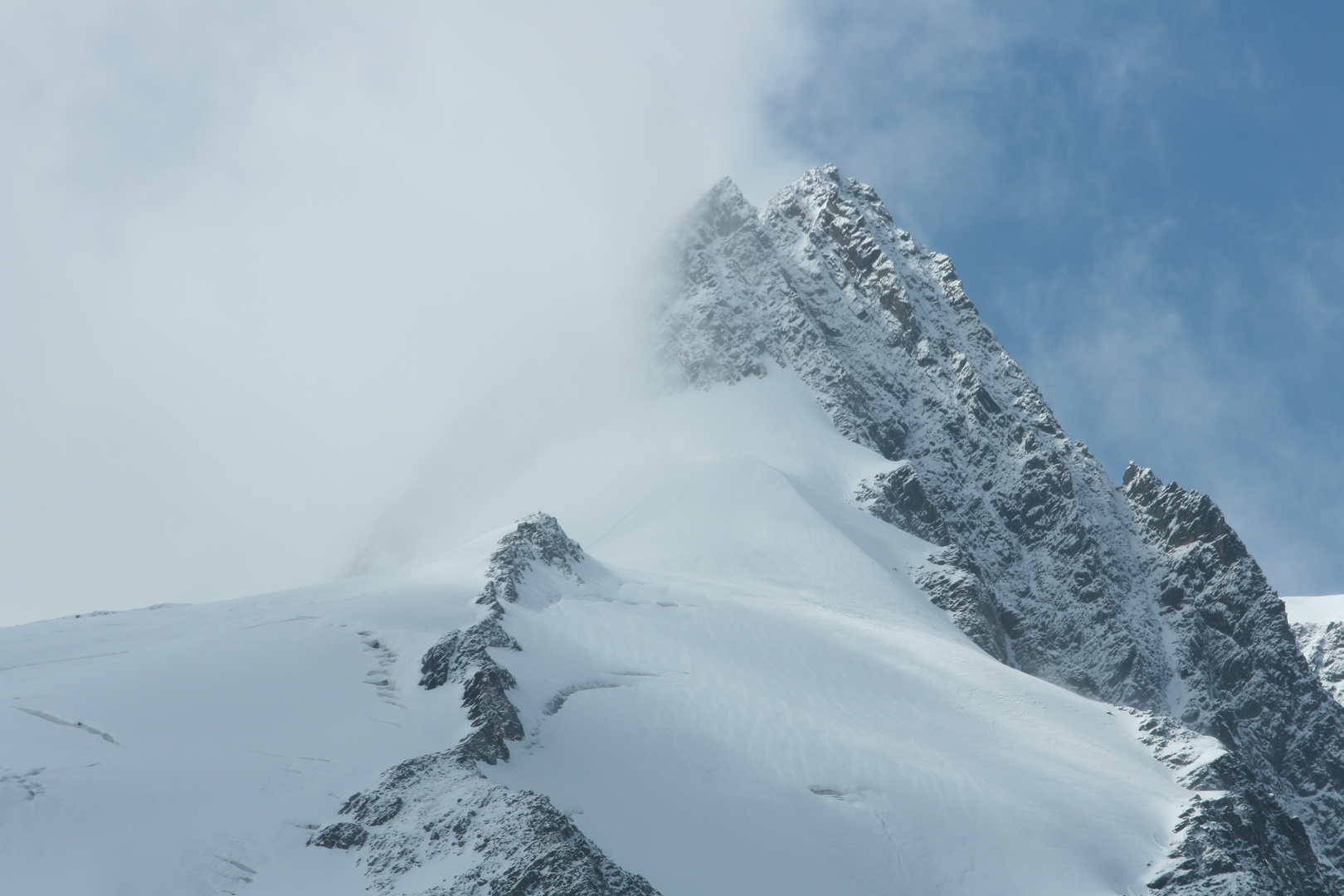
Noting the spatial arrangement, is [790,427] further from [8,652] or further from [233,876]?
[233,876]

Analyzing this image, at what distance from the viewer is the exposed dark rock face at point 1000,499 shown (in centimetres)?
10281

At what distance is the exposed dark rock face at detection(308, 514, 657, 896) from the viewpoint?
22781mm

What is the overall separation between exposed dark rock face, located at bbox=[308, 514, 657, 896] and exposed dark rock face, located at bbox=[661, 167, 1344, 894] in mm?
55556

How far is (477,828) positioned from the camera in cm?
2497

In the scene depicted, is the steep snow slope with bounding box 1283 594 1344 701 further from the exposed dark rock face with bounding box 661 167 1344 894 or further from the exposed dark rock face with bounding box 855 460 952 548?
the exposed dark rock face with bounding box 855 460 952 548

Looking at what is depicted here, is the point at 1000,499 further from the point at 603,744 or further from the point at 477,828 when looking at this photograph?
the point at 477,828

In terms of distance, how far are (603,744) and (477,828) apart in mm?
9735

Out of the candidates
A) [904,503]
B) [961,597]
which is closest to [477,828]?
[961,597]

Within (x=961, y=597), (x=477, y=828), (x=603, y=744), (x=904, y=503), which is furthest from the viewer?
(x=904, y=503)

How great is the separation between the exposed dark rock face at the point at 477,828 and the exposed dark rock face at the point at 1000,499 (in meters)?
55.6

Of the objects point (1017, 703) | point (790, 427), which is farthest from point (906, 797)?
point (790, 427)

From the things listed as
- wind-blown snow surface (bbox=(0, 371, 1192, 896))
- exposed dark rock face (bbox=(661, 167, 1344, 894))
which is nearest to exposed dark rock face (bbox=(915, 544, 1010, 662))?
exposed dark rock face (bbox=(661, 167, 1344, 894))

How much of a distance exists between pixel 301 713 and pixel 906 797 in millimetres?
22552

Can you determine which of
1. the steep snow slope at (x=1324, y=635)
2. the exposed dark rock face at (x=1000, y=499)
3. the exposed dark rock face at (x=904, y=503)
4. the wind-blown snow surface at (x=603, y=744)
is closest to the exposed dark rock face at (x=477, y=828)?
the wind-blown snow surface at (x=603, y=744)
